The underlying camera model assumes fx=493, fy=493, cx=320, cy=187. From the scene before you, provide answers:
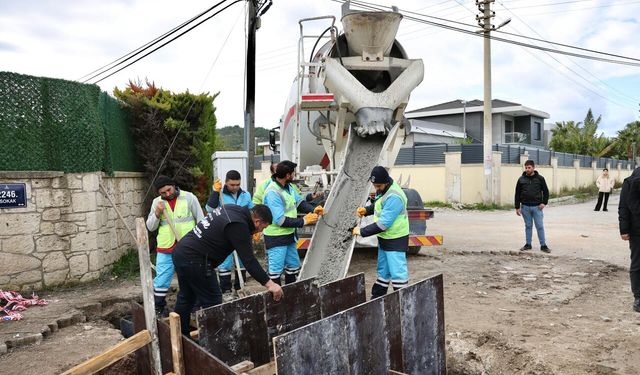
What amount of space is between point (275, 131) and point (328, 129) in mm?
2346

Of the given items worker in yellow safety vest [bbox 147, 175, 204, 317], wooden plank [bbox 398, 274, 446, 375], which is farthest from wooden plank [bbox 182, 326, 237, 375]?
worker in yellow safety vest [bbox 147, 175, 204, 317]

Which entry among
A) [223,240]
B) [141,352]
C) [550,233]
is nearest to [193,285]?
[223,240]

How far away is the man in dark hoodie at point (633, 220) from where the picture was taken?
5012mm

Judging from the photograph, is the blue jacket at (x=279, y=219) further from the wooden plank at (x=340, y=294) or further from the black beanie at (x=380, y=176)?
the wooden plank at (x=340, y=294)

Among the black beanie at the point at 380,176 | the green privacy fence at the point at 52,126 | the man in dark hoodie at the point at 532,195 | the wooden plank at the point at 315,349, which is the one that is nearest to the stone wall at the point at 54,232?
the green privacy fence at the point at 52,126

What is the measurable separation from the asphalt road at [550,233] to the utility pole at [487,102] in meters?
1.37

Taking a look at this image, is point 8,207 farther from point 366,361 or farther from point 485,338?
point 485,338

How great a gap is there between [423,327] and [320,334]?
3.74ft

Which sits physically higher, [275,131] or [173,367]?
[275,131]

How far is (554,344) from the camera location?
13.8 ft

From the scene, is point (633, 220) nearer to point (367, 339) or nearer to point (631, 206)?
point (631, 206)

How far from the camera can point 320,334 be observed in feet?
10.2

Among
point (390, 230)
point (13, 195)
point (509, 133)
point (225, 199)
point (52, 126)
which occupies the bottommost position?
point (390, 230)

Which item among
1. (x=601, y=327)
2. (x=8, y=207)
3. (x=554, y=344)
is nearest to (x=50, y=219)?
(x=8, y=207)
